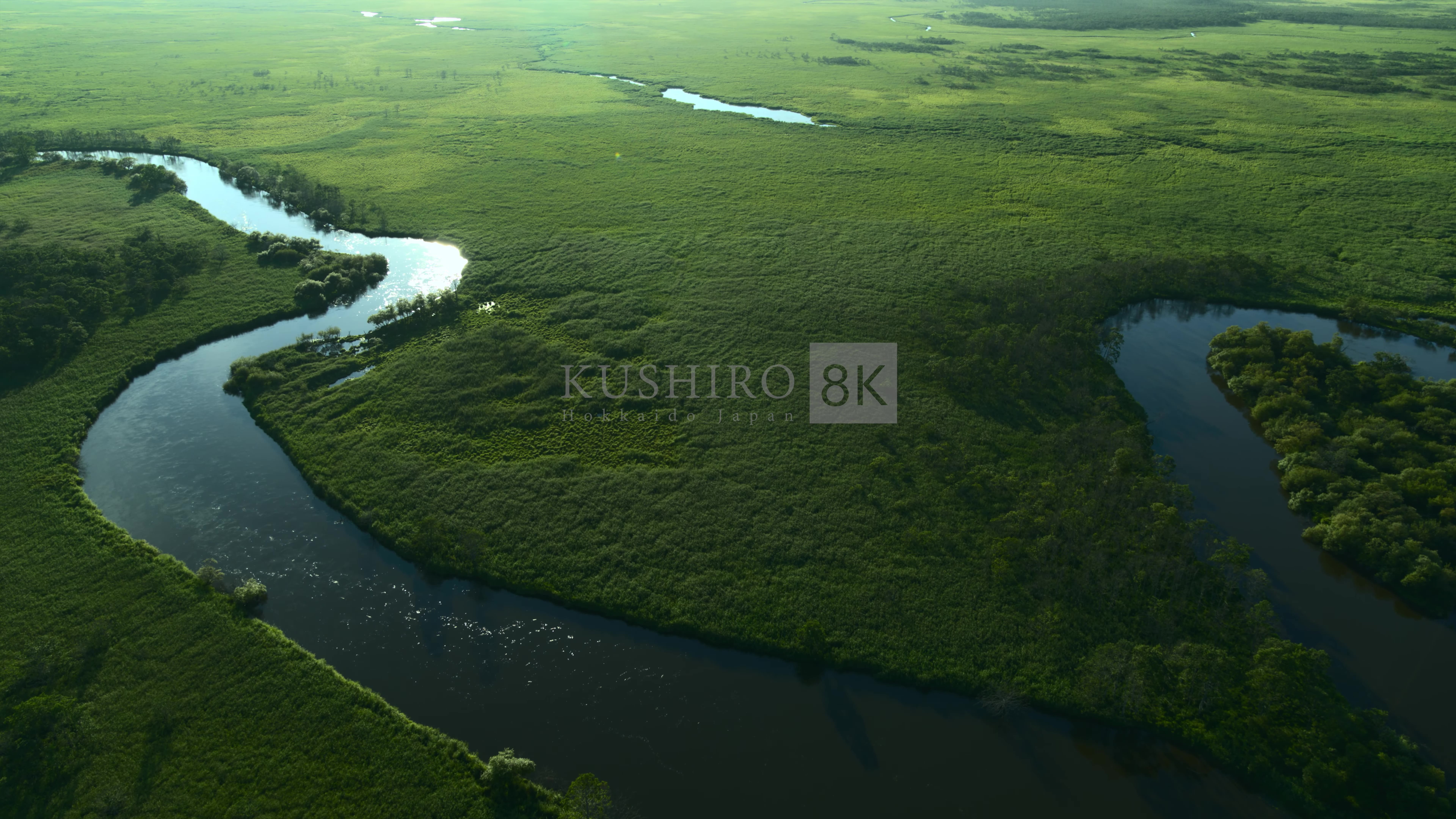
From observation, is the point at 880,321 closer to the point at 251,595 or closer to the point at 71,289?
the point at 251,595

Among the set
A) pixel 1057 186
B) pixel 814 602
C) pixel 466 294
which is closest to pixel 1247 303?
pixel 1057 186

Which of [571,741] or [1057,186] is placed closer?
[571,741]

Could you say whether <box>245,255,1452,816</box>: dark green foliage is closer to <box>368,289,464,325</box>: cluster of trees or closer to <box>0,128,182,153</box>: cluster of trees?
<box>368,289,464,325</box>: cluster of trees

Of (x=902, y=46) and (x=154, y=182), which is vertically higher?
(x=902, y=46)

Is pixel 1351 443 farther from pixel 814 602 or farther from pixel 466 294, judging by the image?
pixel 466 294

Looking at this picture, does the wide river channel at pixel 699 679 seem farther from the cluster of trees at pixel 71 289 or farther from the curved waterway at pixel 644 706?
the cluster of trees at pixel 71 289

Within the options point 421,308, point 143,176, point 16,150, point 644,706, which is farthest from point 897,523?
point 16,150

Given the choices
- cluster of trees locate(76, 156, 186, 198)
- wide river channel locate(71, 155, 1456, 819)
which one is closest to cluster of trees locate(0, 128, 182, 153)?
cluster of trees locate(76, 156, 186, 198)
